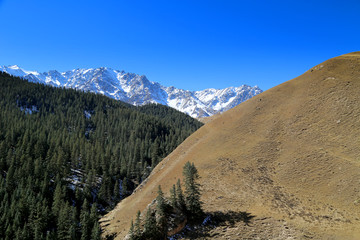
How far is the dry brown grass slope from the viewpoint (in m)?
32.3

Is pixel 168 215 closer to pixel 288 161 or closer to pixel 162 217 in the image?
pixel 162 217

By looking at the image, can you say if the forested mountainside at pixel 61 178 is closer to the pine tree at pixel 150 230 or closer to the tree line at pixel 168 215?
the tree line at pixel 168 215

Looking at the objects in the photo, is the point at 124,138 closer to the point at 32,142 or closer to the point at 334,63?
the point at 32,142

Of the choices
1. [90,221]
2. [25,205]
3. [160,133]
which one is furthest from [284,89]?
[160,133]

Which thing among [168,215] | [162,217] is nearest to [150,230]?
[162,217]

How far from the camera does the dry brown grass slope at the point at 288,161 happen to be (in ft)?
106

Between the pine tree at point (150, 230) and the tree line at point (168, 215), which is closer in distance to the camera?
the pine tree at point (150, 230)

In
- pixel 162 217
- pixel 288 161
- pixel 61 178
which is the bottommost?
pixel 162 217

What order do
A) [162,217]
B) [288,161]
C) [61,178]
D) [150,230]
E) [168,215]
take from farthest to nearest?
[61,178]
[288,161]
[168,215]
[162,217]
[150,230]

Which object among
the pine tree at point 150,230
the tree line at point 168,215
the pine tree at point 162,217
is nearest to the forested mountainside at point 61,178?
the tree line at point 168,215

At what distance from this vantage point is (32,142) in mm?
99188

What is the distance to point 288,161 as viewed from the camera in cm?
4650

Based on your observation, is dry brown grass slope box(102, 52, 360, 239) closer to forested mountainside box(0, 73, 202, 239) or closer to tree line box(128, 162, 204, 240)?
tree line box(128, 162, 204, 240)

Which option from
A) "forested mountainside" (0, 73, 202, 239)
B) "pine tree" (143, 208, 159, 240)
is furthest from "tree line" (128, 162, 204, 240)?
"forested mountainside" (0, 73, 202, 239)
